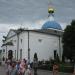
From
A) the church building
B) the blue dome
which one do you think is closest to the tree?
the church building

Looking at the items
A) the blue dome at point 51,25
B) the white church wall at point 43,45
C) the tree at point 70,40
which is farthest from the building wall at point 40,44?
the tree at point 70,40

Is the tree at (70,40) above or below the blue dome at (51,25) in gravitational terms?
below

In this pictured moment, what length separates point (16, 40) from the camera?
272ft

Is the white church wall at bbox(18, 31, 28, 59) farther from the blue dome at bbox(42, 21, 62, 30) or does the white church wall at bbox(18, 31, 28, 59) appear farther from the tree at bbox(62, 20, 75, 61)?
the tree at bbox(62, 20, 75, 61)

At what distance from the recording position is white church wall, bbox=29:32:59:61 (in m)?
75.7

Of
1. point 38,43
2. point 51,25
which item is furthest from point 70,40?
point 51,25

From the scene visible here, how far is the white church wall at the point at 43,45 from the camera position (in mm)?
75731

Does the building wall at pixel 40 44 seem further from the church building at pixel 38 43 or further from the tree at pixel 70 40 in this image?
the tree at pixel 70 40

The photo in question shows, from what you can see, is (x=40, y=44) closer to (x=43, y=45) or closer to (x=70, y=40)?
(x=43, y=45)

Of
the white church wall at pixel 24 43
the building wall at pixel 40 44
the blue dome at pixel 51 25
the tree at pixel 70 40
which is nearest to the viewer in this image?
the tree at pixel 70 40

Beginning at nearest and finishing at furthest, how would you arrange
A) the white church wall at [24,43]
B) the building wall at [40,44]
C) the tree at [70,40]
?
the tree at [70,40], the white church wall at [24,43], the building wall at [40,44]

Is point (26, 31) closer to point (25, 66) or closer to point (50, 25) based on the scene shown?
point (50, 25)

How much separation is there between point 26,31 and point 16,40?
7.99m

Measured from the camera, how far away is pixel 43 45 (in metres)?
77.0
